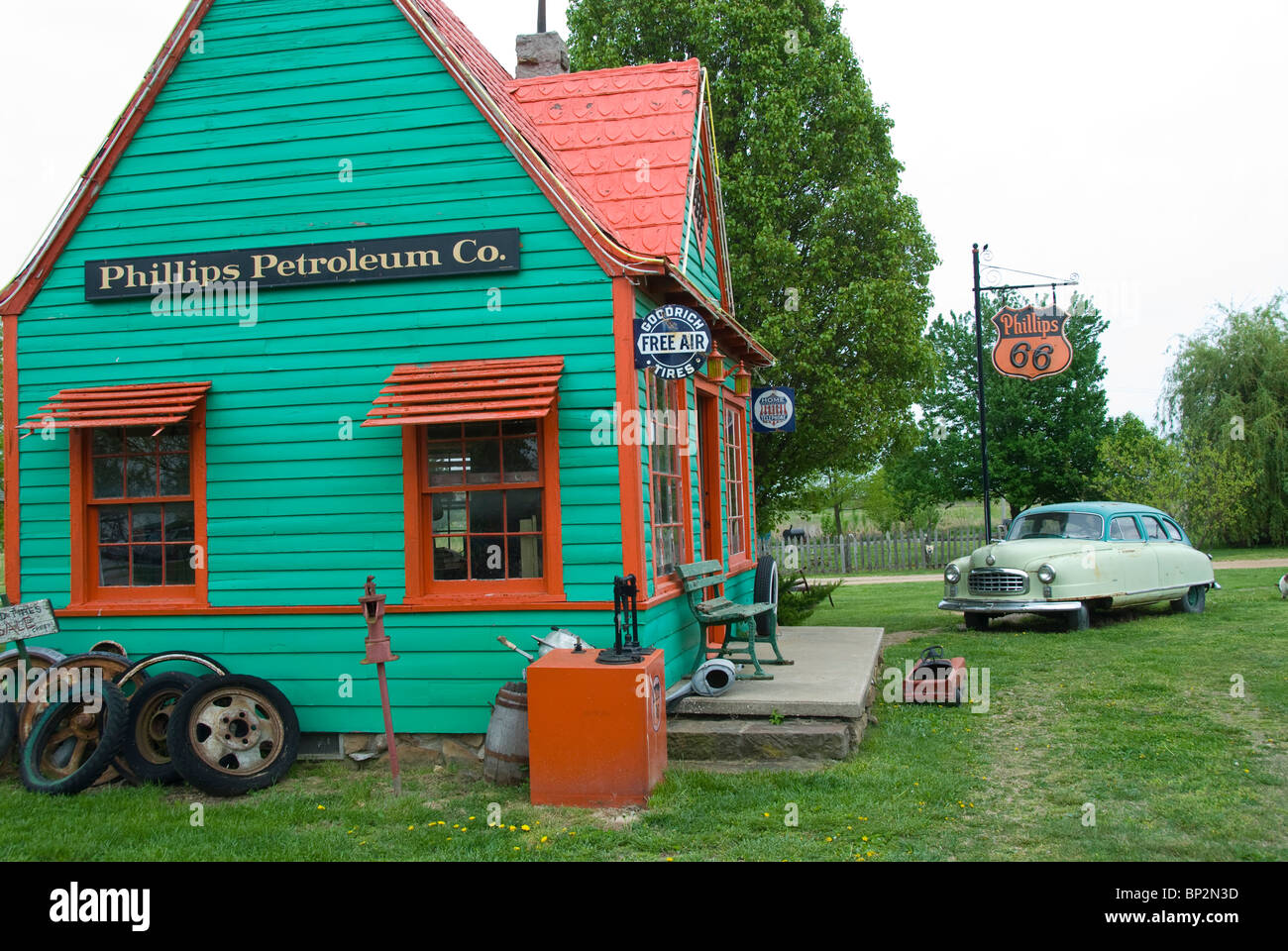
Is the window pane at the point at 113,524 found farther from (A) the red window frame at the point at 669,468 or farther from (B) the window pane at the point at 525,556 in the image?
(A) the red window frame at the point at 669,468

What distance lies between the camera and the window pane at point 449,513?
801cm

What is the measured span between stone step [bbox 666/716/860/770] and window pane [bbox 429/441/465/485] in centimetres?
245

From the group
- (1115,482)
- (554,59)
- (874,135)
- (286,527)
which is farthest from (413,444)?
(1115,482)

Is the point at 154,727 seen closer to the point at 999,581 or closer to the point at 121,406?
the point at 121,406

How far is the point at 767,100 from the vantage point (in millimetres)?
16656

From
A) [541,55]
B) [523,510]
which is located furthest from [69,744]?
[541,55]

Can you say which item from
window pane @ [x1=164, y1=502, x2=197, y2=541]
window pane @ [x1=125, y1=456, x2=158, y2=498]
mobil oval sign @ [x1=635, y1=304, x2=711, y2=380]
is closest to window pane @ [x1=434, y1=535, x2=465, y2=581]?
mobil oval sign @ [x1=635, y1=304, x2=711, y2=380]

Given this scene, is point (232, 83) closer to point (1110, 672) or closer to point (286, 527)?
point (286, 527)

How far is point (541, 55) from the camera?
1118cm

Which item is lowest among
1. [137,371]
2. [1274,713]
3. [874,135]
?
[1274,713]

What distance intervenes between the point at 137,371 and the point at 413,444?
244 cm

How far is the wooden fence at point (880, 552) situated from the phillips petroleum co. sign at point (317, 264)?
23394 millimetres

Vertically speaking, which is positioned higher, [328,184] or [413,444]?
[328,184]

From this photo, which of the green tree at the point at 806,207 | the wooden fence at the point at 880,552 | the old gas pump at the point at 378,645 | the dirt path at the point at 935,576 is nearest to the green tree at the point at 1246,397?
the dirt path at the point at 935,576
